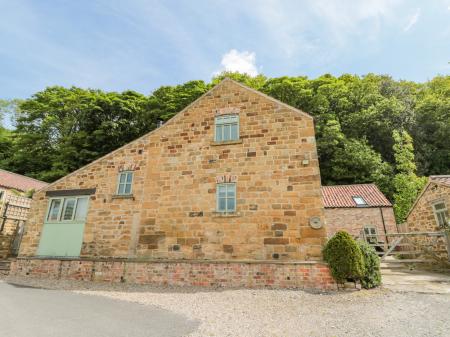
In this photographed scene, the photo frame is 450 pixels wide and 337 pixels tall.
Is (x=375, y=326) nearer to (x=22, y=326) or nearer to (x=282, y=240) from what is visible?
(x=282, y=240)

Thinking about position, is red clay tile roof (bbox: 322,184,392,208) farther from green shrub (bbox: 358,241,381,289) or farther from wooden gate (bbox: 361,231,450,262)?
green shrub (bbox: 358,241,381,289)

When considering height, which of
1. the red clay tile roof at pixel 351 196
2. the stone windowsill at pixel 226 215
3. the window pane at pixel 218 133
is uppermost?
the window pane at pixel 218 133

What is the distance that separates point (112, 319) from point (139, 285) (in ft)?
12.6

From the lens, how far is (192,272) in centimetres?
916

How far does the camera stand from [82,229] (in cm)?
1117

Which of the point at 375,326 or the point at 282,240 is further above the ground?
the point at 282,240

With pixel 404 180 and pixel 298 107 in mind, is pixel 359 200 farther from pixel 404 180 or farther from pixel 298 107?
pixel 298 107

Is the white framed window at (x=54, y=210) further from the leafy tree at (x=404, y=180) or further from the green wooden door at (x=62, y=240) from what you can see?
the leafy tree at (x=404, y=180)

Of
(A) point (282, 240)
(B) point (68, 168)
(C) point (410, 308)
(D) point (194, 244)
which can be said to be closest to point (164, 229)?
(D) point (194, 244)

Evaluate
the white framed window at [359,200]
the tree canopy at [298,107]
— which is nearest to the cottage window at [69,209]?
the tree canopy at [298,107]

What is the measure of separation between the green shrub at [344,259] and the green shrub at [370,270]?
27cm

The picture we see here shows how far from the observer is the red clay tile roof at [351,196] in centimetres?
1892

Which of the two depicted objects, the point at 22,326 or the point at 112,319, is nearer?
the point at 22,326

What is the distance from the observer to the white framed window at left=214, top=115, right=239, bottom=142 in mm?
10997
